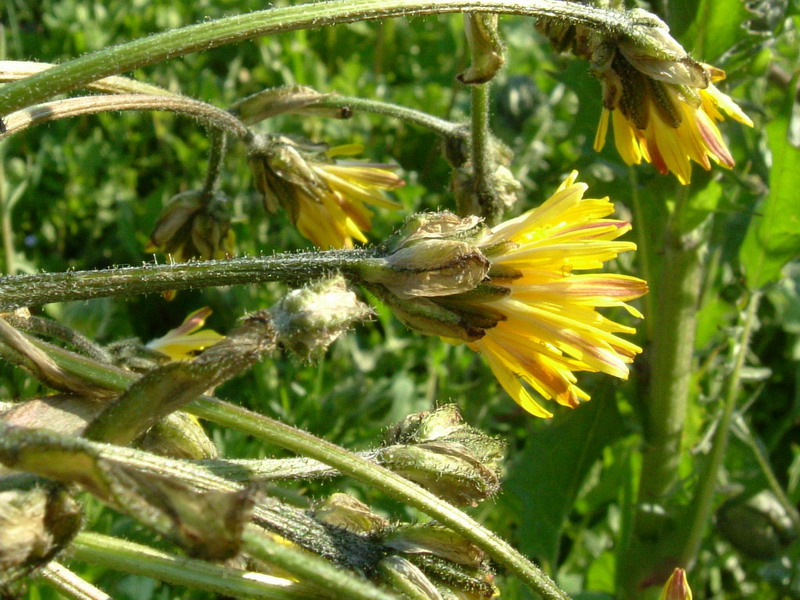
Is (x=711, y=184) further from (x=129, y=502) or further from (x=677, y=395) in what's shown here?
(x=129, y=502)

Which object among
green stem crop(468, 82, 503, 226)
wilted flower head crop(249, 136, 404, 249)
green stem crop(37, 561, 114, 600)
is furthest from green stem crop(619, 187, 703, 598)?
green stem crop(37, 561, 114, 600)

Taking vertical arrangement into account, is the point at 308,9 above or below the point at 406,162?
above

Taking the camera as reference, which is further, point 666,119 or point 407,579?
point 666,119

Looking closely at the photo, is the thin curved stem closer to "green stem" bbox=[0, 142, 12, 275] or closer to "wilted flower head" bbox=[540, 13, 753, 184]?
"wilted flower head" bbox=[540, 13, 753, 184]

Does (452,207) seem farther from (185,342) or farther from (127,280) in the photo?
(127,280)

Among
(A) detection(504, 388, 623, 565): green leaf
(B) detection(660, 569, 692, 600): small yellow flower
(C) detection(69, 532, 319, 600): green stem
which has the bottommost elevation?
(A) detection(504, 388, 623, 565): green leaf

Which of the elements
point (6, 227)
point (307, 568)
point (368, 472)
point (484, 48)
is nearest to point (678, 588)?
point (368, 472)

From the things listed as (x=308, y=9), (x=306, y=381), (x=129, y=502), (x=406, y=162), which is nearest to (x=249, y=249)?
(x=306, y=381)
